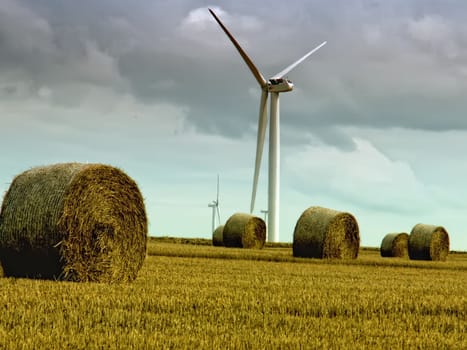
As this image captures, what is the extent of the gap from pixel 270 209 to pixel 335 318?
38.7 meters

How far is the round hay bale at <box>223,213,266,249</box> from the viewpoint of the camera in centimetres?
3388

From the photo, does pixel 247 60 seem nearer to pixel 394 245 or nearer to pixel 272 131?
pixel 272 131

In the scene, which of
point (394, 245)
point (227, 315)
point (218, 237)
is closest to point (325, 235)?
point (394, 245)

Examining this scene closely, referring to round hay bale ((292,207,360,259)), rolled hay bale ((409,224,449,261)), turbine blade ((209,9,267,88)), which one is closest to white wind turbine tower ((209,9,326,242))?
turbine blade ((209,9,267,88))

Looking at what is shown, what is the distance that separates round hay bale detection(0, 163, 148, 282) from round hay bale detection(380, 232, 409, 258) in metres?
25.2

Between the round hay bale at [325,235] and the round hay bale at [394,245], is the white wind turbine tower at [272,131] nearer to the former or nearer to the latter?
the round hay bale at [394,245]

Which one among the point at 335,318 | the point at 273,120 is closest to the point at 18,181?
the point at 335,318

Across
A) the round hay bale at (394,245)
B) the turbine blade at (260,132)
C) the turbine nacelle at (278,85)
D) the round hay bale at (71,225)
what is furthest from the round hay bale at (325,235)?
the turbine nacelle at (278,85)

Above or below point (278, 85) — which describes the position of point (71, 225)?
below

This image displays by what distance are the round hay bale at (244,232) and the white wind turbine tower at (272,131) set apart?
8.42 m

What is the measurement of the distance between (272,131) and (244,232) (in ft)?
42.4

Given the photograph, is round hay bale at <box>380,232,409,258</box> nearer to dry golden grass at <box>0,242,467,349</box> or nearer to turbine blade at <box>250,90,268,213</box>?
turbine blade at <box>250,90,268,213</box>

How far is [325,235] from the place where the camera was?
80.7 feet

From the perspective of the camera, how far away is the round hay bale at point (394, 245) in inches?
1454
